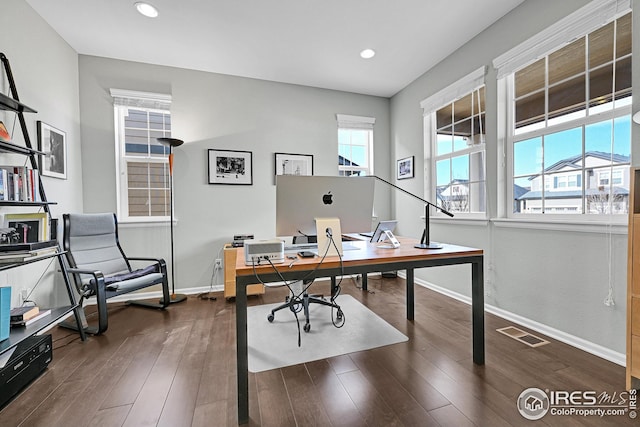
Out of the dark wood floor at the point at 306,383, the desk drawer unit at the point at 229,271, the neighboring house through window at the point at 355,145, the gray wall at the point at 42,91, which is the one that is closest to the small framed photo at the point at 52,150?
the gray wall at the point at 42,91

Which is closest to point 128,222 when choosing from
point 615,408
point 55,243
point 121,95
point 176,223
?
point 176,223

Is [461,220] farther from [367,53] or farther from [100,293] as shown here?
[100,293]

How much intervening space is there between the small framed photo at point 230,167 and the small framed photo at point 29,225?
1.65 m

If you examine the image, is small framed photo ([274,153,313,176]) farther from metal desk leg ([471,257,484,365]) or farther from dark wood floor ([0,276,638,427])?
metal desk leg ([471,257,484,365])

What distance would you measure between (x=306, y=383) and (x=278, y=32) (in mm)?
2986

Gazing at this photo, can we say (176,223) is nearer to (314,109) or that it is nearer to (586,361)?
(314,109)

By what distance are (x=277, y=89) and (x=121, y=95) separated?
5.98 feet

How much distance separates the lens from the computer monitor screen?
5.25 feet

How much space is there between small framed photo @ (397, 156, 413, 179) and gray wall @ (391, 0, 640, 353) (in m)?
0.81

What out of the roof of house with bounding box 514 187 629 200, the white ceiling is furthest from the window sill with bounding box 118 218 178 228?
the roof of house with bounding box 514 187 629 200

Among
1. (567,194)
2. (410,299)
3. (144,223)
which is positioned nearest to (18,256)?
(144,223)

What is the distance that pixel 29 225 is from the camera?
6.36 feet

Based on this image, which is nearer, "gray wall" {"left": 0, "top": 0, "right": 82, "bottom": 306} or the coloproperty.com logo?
the coloproperty.com logo

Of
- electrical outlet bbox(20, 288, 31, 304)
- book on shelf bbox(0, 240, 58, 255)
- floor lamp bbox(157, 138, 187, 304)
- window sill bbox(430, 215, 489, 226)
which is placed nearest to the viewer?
book on shelf bbox(0, 240, 58, 255)
